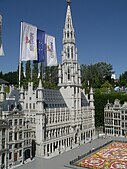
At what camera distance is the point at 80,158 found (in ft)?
194

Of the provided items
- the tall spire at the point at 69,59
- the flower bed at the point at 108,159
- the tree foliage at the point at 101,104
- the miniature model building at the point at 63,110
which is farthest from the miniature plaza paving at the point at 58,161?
the tree foliage at the point at 101,104

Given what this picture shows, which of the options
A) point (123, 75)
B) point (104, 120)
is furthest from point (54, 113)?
point (123, 75)

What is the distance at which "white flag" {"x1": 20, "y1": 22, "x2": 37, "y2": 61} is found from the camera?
7006 cm

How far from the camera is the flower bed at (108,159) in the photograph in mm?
52562

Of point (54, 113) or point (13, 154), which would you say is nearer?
point (13, 154)

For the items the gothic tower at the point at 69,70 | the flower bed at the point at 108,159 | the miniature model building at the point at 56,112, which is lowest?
the flower bed at the point at 108,159

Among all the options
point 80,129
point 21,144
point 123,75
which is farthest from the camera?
point 123,75

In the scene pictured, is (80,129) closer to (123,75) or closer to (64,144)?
(64,144)

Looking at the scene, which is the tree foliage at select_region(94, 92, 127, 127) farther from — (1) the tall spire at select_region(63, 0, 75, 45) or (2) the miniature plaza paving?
(1) the tall spire at select_region(63, 0, 75, 45)

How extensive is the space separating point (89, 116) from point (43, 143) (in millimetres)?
31300

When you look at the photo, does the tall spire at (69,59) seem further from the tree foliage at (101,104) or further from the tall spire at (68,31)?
the tree foliage at (101,104)

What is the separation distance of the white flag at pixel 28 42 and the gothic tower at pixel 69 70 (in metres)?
12.8

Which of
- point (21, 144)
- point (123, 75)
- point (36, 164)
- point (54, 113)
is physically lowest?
point (36, 164)

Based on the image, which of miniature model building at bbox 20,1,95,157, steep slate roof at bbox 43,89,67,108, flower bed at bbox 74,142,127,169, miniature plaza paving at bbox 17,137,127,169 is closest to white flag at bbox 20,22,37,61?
miniature model building at bbox 20,1,95,157
